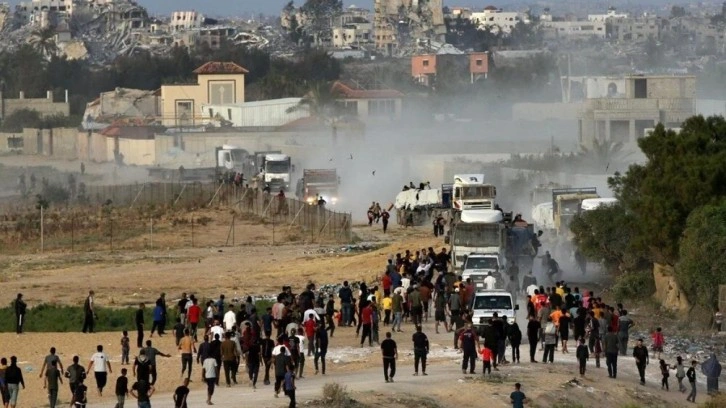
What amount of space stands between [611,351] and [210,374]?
6.46 m

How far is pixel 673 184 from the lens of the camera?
42.2m

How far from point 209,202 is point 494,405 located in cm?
3808

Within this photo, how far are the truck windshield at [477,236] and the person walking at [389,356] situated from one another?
12320mm

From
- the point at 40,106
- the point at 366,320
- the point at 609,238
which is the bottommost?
the point at 366,320

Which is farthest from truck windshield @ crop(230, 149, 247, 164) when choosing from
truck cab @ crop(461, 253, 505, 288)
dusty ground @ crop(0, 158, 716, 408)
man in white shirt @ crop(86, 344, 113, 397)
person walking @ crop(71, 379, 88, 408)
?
person walking @ crop(71, 379, 88, 408)

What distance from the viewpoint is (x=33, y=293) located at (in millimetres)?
44906

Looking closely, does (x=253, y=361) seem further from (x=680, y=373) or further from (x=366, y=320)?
(x=680, y=373)

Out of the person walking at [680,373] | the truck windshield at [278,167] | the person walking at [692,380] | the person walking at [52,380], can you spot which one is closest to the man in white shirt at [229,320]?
the person walking at [52,380]

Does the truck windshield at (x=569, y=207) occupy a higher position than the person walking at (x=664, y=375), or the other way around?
the truck windshield at (x=569, y=207)

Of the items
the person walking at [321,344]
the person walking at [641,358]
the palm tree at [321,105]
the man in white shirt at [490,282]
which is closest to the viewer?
the person walking at [321,344]

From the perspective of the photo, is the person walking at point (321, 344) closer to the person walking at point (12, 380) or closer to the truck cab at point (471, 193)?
the person walking at point (12, 380)

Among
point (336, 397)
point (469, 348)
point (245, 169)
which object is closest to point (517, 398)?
point (336, 397)

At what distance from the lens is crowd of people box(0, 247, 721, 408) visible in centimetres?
2747

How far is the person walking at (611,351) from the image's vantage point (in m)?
30.2
